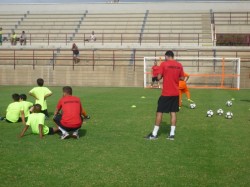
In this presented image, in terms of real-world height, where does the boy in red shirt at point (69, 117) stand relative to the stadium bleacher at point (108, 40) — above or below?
below

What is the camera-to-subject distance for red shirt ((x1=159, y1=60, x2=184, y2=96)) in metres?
10.0

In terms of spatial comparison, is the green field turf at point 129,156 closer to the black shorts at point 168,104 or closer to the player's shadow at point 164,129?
the player's shadow at point 164,129

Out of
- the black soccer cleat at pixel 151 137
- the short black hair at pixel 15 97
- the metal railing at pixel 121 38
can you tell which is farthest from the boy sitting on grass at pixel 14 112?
the metal railing at pixel 121 38

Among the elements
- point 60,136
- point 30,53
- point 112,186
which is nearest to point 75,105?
point 60,136

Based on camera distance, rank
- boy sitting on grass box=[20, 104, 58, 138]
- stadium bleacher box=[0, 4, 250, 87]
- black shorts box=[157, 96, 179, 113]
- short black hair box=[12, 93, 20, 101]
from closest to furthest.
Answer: black shorts box=[157, 96, 179, 113] < boy sitting on grass box=[20, 104, 58, 138] < short black hair box=[12, 93, 20, 101] < stadium bleacher box=[0, 4, 250, 87]

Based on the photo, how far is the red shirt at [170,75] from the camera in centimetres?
1002

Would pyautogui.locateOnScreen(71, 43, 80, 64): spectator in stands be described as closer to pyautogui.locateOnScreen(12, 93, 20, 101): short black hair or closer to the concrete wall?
the concrete wall

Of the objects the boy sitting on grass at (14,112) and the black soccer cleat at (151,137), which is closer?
the black soccer cleat at (151,137)

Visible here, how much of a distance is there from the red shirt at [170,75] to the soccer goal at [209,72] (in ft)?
68.1

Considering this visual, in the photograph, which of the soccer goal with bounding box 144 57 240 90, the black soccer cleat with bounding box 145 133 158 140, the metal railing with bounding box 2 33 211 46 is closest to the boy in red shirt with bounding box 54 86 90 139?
the black soccer cleat with bounding box 145 133 158 140

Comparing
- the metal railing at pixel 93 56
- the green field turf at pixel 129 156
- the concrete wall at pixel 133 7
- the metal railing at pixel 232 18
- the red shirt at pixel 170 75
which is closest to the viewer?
the green field turf at pixel 129 156

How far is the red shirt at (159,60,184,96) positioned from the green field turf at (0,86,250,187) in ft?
3.59

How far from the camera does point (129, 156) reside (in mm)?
8453

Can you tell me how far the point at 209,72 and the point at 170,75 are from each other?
2397cm
